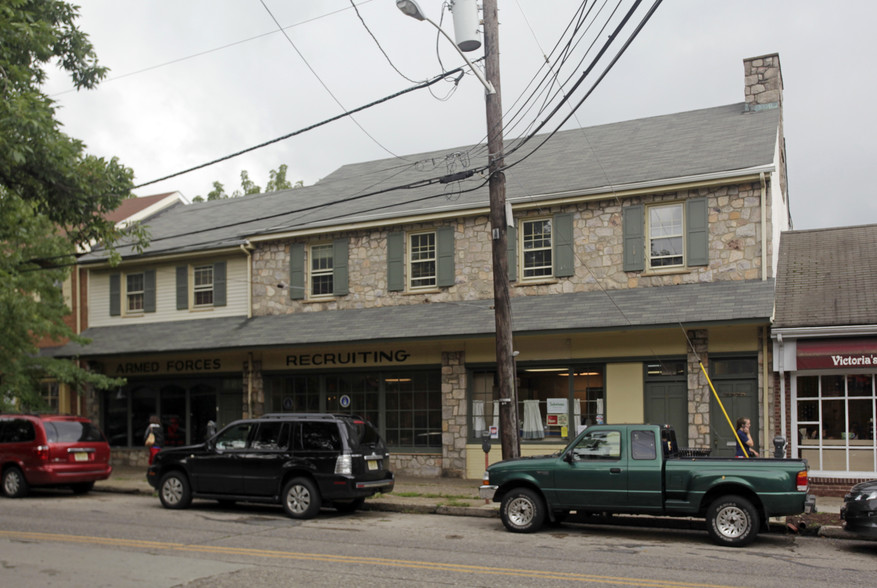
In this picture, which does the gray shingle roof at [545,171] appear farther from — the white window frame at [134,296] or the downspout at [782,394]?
the downspout at [782,394]

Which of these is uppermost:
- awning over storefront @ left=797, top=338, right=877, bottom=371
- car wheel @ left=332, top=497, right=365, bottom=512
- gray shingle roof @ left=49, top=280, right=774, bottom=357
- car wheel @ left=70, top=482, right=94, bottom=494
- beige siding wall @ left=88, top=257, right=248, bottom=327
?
beige siding wall @ left=88, top=257, right=248, bottom=327

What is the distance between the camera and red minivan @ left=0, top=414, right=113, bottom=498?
17.0 meters

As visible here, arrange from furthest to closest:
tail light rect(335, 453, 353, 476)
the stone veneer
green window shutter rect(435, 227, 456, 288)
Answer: green window shutter rect(435, 227, 456, 288)
the stone veneer
tail light rect(335, 453, 353, 476)

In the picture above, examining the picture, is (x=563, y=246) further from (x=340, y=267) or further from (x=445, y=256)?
(x=340, y=267)

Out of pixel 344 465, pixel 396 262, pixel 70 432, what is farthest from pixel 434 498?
pixel 70 432

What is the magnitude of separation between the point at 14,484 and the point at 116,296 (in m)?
8.97

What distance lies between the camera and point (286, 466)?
46.8ft

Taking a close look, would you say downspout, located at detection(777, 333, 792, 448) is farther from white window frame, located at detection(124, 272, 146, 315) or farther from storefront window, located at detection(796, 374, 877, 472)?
white window frame, located at detection(124, 272, 146, 315)

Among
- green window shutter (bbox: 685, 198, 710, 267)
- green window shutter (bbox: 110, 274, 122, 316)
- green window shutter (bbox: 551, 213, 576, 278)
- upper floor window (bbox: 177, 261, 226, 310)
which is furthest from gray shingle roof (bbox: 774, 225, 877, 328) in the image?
green window shutter (bbox: 110, 274, 122, 316)

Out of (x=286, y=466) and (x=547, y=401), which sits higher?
(x=547, y=401)

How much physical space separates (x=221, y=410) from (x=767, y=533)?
1537 cm

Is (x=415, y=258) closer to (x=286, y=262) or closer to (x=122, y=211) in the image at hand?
(x=286, y=262)

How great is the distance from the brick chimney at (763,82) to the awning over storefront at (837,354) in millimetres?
7199

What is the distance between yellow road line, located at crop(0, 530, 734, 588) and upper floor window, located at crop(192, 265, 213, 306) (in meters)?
12.1
